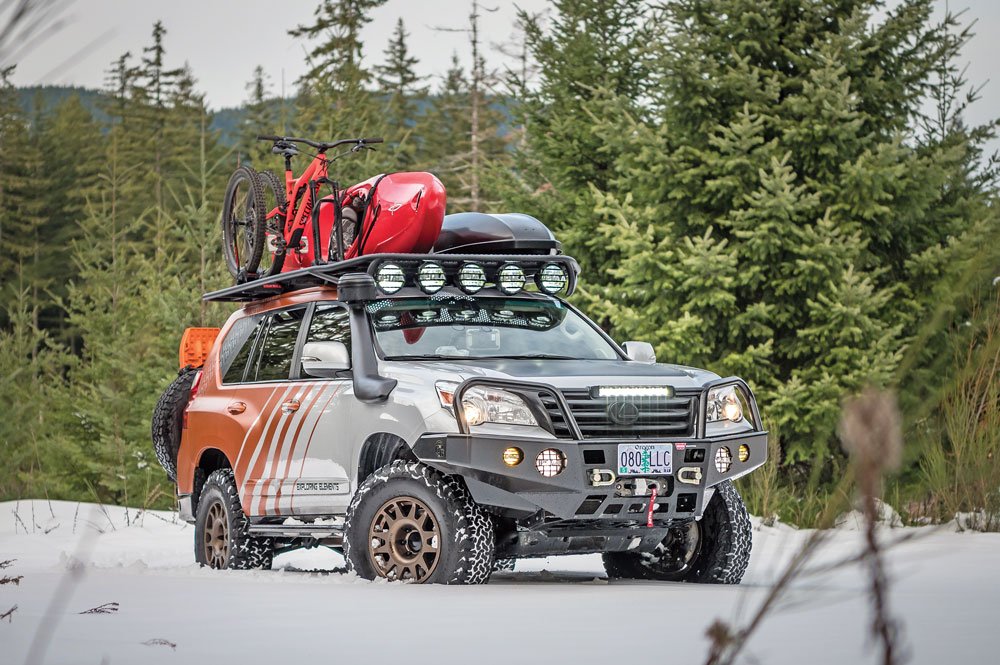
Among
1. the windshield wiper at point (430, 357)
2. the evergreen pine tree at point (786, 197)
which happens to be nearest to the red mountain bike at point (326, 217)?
the windshield wiper at point (430, 357)

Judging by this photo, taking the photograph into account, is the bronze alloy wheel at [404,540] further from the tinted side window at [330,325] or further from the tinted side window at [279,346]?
the tinted side window at [279,346]

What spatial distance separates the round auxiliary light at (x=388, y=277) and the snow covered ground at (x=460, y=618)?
1.72 meters

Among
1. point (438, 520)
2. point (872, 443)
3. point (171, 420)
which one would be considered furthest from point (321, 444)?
point (872, 443)

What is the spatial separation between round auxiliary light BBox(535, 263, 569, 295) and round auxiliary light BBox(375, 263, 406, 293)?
1.05 metres

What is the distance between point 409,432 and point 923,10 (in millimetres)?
12953

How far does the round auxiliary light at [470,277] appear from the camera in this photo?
864 cm

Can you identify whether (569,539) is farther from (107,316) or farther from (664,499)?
(107,316)

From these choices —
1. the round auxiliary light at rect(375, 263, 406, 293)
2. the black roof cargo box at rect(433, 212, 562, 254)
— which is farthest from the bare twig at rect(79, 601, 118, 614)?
the black roof cargo box at rect(433, 212, 562, 254)

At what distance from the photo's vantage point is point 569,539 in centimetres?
737

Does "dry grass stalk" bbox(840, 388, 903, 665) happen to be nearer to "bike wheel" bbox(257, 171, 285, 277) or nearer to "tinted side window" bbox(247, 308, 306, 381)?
"tinted side window" bbox(247, 308, 306, 381)

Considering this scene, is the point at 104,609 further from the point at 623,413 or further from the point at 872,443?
the point at 872,443

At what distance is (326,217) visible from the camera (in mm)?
9695

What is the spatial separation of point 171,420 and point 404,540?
3.71 meters

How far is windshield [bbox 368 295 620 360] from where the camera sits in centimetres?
827
